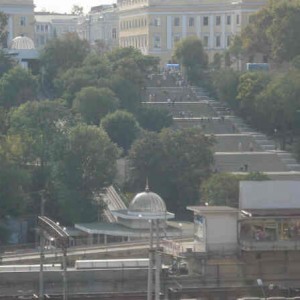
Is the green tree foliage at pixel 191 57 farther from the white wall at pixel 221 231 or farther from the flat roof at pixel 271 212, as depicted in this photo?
the white wall at pixel 221 231

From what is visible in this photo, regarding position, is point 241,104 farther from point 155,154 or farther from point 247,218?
point 247,218

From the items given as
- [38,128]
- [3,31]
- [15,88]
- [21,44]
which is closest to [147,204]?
[38,128]

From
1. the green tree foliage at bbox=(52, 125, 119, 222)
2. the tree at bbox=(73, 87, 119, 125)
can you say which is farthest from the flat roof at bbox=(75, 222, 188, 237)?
the tree at bbox=(73, 87, 119, 125)

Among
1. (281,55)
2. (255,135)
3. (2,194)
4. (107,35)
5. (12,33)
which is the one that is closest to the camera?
(2,194)

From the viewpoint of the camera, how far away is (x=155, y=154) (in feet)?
173

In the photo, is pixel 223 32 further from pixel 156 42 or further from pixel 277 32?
pixel 277 32

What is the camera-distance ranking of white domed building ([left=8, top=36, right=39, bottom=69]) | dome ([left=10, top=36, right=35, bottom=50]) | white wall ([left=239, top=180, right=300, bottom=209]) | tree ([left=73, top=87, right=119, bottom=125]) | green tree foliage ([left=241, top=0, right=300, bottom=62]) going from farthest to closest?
dome ([left=10, top=36, right=35, bottom=50]) → white domed building ([left=8, top=36, right=39, bottom=69]) → green tree foliage ([left=241, top=0, right=300, bottom=62]) → tree ([left=73, top=87, right=119, bottom=125]) → white wall ([left=239, top=180, right=300, bottom=209])

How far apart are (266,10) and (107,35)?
36257 millimetres

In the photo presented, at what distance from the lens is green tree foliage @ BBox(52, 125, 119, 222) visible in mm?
49094

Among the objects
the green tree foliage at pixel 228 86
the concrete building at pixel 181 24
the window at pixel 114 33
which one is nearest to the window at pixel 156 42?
the concrete building at pixel 181 24

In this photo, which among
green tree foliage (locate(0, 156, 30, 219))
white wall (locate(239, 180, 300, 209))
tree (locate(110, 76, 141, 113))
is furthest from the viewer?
tree (locate(110, 76, 141, 113))

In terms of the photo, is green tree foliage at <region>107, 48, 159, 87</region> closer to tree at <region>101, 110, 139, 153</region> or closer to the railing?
tree at <region>101, 110, 139, 153</region>

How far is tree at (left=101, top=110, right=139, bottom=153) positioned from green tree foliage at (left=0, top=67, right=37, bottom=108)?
5.68 meters

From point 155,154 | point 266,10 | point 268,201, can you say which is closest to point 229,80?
point 266,10
